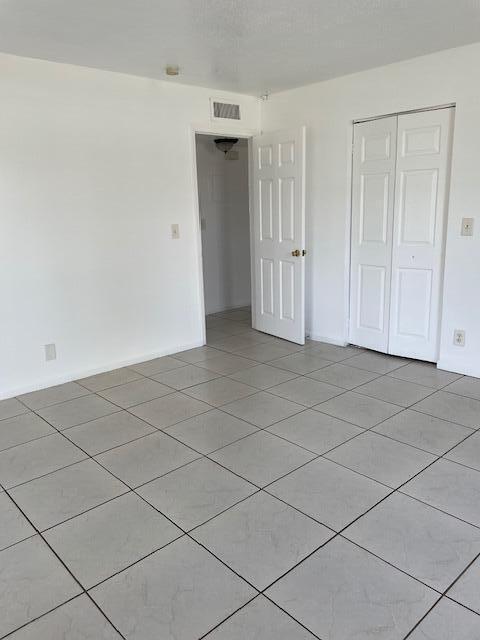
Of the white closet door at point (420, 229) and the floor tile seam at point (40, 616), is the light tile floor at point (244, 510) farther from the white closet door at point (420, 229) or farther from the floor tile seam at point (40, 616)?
the white closet door at point (420, 229)

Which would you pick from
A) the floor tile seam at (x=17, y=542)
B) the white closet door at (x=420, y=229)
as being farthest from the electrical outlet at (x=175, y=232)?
the floor tile seam at (x=17, y=542)

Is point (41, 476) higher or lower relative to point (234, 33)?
lower

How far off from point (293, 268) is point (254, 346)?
85cm

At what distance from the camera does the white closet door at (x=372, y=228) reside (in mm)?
4012

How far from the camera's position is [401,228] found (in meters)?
4.00

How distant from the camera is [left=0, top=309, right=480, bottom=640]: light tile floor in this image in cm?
167

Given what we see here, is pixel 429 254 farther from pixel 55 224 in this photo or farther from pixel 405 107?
pixel 55 224

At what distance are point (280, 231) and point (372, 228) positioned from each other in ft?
3.04

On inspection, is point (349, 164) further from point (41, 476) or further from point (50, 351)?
point (41, 476)

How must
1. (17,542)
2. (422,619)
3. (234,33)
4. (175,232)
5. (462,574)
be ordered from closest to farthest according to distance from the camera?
(422,619), (462,574), (17,542), (234,33), (175,232)

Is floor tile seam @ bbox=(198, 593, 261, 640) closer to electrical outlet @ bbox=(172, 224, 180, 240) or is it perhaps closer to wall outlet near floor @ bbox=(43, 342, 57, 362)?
wall outlet near floor @ bbox=(43, 342, 57, 362)

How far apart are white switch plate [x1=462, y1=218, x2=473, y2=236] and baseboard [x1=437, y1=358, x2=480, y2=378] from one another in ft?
3.26

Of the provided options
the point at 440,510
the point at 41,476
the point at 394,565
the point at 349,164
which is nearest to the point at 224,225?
the point at 349,164

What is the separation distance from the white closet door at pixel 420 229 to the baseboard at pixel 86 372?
6.63 feet
